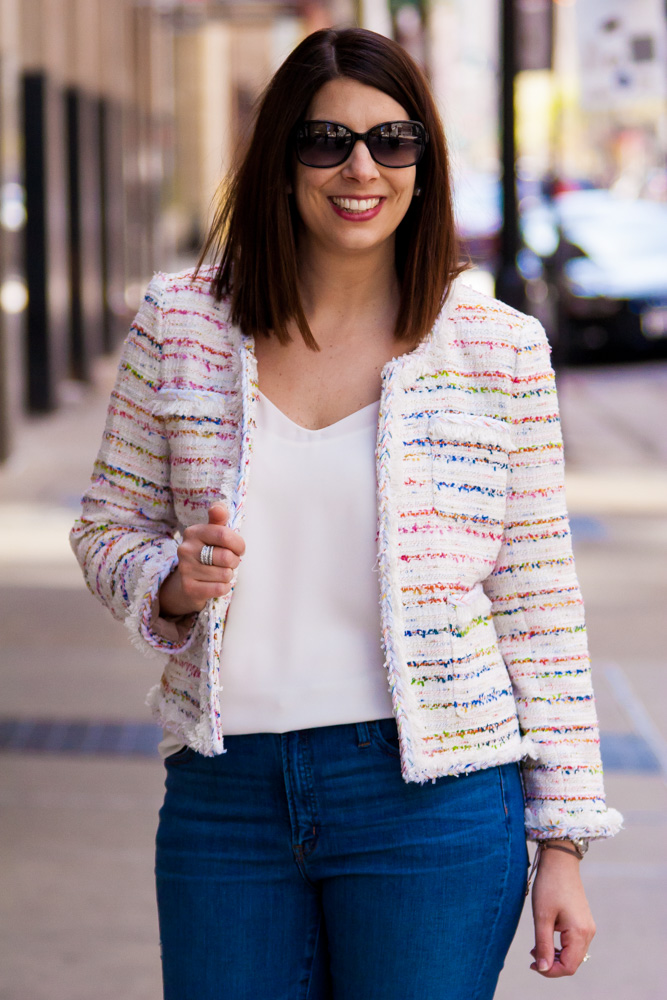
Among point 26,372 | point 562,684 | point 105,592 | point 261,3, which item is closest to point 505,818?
point 562,684

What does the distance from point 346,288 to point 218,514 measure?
1.62ft

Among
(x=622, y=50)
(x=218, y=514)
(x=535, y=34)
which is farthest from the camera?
(x=535, y=34)

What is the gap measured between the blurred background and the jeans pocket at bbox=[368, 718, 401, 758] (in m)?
0.92

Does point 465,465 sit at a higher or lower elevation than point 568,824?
higher

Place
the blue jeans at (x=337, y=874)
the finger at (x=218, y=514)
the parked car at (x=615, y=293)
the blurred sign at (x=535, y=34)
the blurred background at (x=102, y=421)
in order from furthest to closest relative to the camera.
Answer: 1. the parked car at (x=615, y=293)
2. the blurred sign at (x=535, y=34)
3. the blurred background at (x=102, y=421)
4. the blue jeans at (x=337, y=874)
5. the finger at (x=218, y=514)

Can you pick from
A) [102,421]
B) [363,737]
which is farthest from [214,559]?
[102,421]

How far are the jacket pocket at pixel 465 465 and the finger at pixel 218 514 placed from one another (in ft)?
1.08

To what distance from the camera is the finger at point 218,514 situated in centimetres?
179

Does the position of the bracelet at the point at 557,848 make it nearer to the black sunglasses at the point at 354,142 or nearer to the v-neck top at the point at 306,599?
the v-neck top at the point at 306,599

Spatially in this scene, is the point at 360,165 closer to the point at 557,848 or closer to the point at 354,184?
the point at 354,184

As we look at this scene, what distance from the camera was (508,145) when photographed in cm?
1037

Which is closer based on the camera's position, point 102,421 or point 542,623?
point 542,623

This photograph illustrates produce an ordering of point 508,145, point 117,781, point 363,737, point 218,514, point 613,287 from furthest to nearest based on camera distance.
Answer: point 613,287 < point 508,145 < point 117,781 < point 363,737 < point 218,514

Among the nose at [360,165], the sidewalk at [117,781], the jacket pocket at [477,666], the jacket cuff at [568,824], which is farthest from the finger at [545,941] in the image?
the sidewalk at [117,781]
